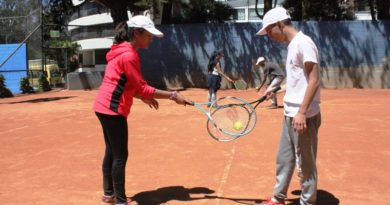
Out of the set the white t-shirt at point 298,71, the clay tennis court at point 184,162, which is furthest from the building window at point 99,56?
the white t-shirt at point 298,71

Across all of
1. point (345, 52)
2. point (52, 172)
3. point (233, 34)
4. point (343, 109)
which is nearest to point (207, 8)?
point (233, 34)

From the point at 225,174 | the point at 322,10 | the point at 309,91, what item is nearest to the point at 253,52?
the point at 322,10

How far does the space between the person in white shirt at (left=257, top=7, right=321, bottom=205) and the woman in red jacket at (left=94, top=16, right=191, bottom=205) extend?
1.21m

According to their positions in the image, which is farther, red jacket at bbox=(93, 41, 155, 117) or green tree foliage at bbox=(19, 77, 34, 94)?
green tree foliage at bbox=(19, 77, 34, 94)

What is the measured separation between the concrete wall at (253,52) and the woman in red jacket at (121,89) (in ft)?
59.4

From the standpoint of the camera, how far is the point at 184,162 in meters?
6.85

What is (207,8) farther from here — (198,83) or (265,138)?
(265,138)

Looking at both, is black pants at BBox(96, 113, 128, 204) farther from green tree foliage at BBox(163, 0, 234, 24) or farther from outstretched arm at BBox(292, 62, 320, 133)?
green tree foliage at BBox(163, 0, 234, 24)

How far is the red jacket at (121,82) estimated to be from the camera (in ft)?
14.7

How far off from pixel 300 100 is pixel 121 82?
5.60ft

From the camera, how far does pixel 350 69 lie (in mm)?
22219

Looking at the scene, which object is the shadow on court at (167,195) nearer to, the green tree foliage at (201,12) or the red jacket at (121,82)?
the red jacket at (121,82)

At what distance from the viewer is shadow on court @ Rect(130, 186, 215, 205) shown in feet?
16.9

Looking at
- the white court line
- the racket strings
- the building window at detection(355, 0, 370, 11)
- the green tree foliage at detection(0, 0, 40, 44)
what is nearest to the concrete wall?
the green tree foliage at detection(0, 0, 40, 44)
